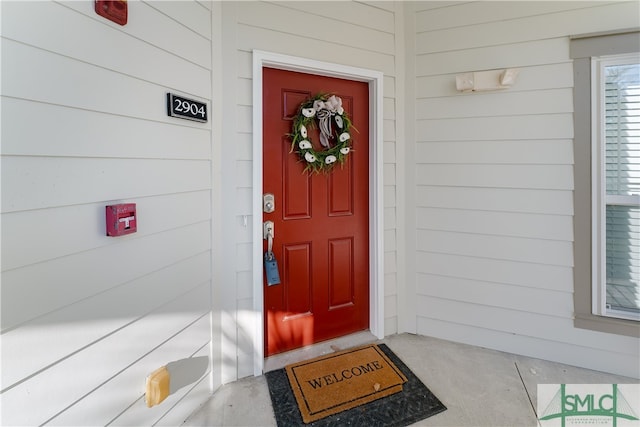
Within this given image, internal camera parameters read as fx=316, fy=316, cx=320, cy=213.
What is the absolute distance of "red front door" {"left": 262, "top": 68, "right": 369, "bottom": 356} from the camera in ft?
6.80

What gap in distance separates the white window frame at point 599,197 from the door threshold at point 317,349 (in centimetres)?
150

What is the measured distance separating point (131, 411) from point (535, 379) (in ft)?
7.24

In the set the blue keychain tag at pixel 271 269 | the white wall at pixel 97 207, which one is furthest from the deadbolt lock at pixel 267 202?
the white wall at pixel 97 207

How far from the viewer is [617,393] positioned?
1829 mm

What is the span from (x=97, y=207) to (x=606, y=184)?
9.15 feet

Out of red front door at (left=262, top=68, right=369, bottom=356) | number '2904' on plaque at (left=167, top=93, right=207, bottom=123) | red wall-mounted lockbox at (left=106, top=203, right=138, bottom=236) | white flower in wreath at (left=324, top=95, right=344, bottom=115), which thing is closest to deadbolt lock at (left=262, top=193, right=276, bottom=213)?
red front door at (left=262, top=68, right=369, bottom=356)

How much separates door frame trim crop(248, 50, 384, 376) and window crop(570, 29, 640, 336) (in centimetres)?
126

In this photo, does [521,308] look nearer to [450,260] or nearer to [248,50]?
[450,260]

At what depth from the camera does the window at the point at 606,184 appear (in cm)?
197

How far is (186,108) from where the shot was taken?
1543 millimetres

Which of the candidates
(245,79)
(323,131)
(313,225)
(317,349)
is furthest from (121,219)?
(317,349)

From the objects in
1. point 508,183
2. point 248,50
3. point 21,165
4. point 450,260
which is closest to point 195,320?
point 21,165

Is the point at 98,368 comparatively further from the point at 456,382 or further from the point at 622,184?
the point at 622,184

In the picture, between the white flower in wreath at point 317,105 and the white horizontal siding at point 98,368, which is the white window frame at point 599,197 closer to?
the white flower in wreath at point 317,105
